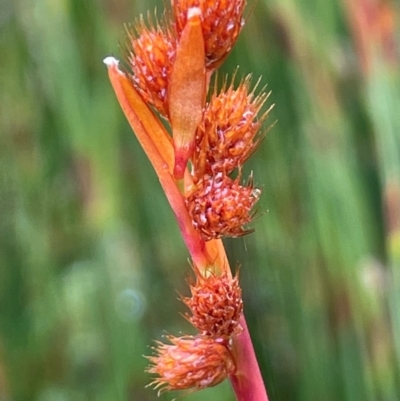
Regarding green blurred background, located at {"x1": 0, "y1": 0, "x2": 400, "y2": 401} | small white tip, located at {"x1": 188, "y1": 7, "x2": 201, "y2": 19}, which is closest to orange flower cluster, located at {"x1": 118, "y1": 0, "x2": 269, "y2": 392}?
small white tip, located at {"x1": 188, "y1": 7, "x2": 201, "y2": 19}

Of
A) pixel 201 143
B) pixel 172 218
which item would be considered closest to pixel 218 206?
pixel 201 143

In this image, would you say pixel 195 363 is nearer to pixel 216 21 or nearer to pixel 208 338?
pixel 208 338

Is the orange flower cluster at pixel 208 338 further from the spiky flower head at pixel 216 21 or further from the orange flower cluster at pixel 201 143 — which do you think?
the spiky flower head at pixel 216 21

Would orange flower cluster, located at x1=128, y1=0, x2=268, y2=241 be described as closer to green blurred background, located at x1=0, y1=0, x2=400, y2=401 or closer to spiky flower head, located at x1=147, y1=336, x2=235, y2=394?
spiky flower head, located at x1=147, y1=336, x2=235, y2=394

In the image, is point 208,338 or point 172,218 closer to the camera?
point 208,338

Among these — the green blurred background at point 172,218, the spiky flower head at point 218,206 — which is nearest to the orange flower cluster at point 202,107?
the spiky flower head at point 218,206

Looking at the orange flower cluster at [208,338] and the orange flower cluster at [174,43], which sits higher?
the orange flower cluster at [174,43]
